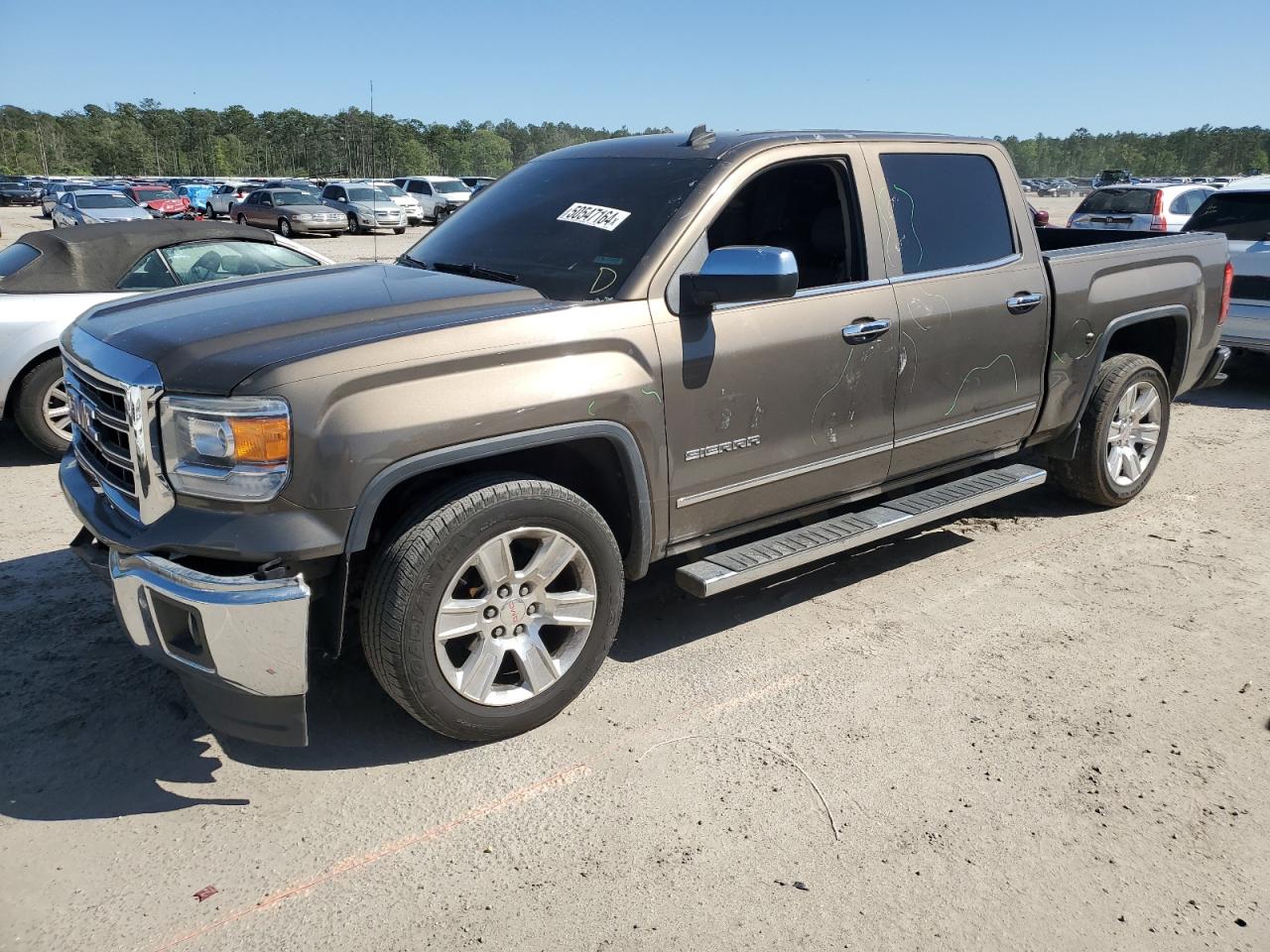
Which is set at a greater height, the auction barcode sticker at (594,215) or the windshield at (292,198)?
the auction barcode sticker at (594,215)

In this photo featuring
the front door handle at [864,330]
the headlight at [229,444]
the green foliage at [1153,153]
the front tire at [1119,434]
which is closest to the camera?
the headlight at [229,444]

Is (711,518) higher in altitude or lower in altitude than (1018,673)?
higher

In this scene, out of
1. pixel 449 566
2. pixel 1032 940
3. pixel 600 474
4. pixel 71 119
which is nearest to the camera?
pixel 1032 940

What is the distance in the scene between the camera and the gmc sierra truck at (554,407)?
2.75m

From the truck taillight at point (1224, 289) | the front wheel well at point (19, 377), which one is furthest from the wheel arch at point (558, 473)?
the front wheel well at point (19, 377)

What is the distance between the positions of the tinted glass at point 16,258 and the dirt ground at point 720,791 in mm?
3106

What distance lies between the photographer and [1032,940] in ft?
8.00

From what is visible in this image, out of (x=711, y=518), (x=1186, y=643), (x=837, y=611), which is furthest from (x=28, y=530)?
(x=1186, y=643)

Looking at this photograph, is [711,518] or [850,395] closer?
[711,518]

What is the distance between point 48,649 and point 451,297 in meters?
2.15

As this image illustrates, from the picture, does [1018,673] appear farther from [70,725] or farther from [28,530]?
[28,530]

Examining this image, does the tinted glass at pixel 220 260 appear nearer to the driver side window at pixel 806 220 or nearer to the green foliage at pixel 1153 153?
the driver side window at pixel 806 220

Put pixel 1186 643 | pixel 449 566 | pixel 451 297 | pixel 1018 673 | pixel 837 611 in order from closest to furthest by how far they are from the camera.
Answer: pixel 449 566 → pixel 451 297 → pixel 1018 673 → pixel 1186 643 → pixel 837 611

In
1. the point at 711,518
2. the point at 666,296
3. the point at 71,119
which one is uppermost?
the point at 71,119
